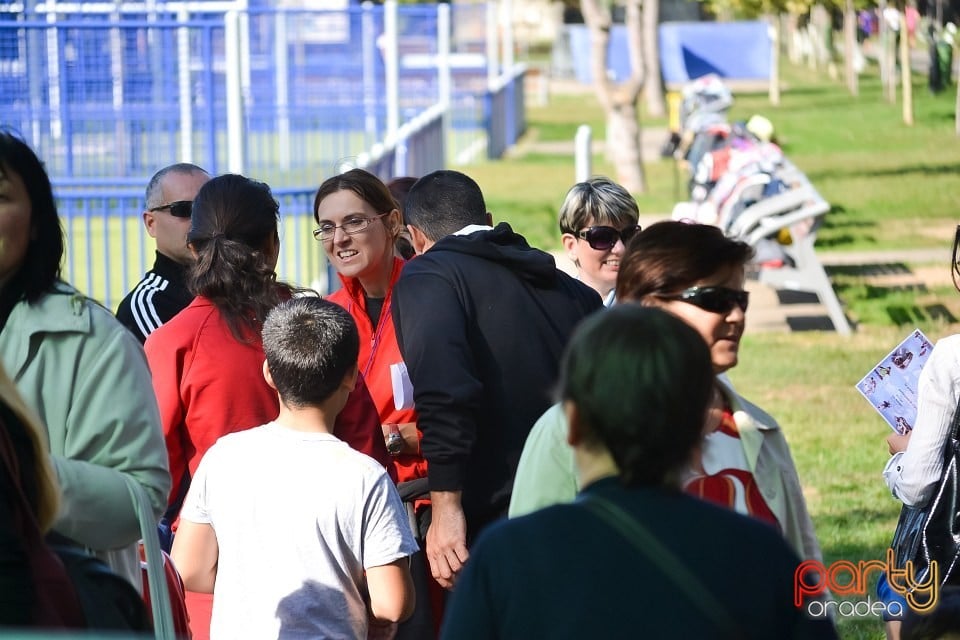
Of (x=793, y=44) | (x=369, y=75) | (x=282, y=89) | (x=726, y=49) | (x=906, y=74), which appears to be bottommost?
(x=282, y=89)

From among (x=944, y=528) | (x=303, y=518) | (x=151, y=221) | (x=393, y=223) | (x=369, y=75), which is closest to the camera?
(x=303, y=518)

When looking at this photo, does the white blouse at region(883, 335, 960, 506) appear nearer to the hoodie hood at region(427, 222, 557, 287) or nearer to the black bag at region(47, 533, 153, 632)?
the hoodie hood at region(427, 222, 557, 287)

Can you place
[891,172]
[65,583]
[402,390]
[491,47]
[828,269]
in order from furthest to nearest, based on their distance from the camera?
1. [491,47]
2. [891,172]
3. [828,269]
4. [402,390]
5. [65,583]

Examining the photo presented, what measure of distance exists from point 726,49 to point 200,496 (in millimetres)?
63398

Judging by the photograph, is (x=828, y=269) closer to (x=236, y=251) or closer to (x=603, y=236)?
(x=603, y=236)

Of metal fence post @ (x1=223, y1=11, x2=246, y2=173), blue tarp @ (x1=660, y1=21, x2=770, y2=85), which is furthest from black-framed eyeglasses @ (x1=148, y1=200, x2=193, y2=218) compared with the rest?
blue tarp @ (x1=660, y1=21, x2=770, y2=85)

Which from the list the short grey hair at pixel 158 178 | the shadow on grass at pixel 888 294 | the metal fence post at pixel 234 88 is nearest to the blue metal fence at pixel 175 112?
the metal fence post at pixel 234 88

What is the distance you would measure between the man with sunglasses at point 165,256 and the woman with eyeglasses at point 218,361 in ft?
2.06

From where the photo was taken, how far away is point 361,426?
4145 millimetres

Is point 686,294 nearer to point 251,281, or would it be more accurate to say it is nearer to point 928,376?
point 928,376

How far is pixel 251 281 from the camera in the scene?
4.45 metres

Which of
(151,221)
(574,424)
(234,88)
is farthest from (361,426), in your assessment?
(234,88)

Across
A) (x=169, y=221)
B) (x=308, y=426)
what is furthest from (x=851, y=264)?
(x=308, y=426)

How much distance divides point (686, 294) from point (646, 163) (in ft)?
88.1
